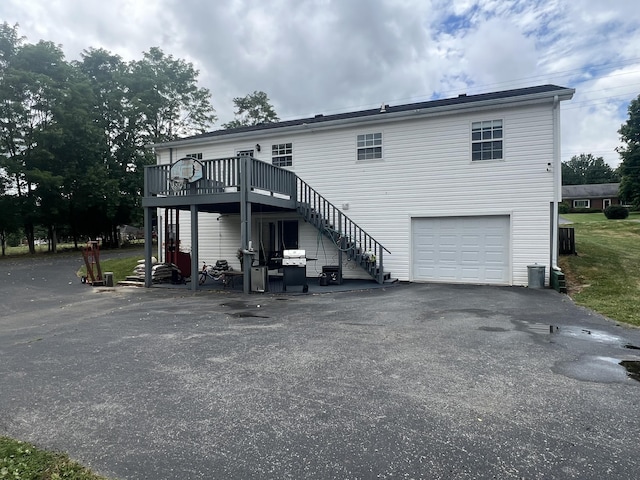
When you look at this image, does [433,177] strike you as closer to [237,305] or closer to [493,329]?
[493,329]

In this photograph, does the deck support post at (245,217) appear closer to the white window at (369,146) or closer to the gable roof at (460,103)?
the gable roof at (460,103)

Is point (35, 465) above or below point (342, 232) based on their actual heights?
below

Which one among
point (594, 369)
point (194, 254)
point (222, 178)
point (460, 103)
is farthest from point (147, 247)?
point (594, 369)

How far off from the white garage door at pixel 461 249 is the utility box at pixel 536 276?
2.67 feet

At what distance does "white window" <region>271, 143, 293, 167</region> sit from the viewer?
15.4 meters

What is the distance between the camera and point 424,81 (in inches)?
883

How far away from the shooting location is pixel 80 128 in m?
27.4

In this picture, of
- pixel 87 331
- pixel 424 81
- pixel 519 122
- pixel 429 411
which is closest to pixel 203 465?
pixel 429 411

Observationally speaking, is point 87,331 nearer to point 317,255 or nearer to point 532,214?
point 317,255

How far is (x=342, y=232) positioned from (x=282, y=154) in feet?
13.7

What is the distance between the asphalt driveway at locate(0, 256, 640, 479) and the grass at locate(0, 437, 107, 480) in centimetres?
11

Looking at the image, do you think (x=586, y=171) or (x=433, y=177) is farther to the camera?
(x=586, y=171)

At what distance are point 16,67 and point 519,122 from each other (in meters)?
30.7

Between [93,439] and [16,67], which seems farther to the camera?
[16,67]
